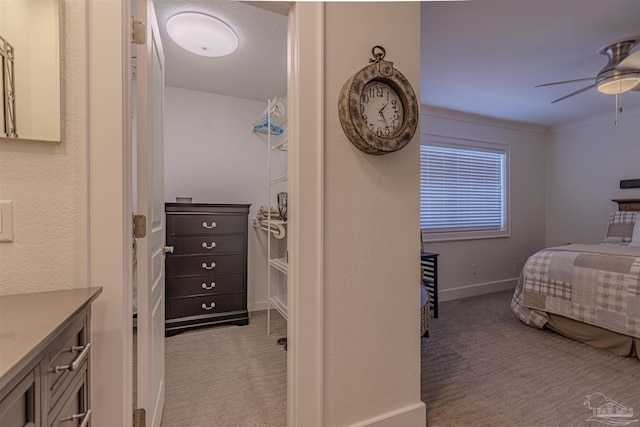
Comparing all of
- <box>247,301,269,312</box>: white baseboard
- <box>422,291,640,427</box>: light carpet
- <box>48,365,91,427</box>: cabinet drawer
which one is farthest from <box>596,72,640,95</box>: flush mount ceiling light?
<box>247,301,269,312</box>: white baseboard

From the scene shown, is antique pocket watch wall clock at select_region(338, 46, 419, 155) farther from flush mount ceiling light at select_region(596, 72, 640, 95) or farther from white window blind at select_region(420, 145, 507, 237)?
white window blind at select_region(420, 145, 507, 237)

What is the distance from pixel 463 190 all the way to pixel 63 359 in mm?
4211

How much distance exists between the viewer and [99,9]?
95 centimetres

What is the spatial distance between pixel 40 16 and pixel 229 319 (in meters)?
2.53

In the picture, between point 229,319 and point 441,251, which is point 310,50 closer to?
point 229,319

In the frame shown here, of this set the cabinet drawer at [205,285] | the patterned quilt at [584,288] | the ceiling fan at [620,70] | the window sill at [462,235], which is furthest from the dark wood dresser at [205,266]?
the ceiling fan at [620,70]

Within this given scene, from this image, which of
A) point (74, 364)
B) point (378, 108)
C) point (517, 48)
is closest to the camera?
point (74, 364)

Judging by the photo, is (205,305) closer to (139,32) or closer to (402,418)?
(402,418)

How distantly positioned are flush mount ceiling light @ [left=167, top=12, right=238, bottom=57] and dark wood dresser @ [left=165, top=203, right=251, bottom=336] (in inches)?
50.3

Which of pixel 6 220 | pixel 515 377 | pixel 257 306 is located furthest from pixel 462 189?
pixel 6 220

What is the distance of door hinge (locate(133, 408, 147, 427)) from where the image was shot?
3.80ft

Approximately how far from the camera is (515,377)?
78.5 inches

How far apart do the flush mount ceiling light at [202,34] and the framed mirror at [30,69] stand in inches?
45.8

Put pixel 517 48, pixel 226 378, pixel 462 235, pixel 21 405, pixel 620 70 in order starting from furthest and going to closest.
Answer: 1. pixel 462 235
2. pixel 517 48
3. pixel 620 70
4. pixel 226 378
5. pixel 21 405
